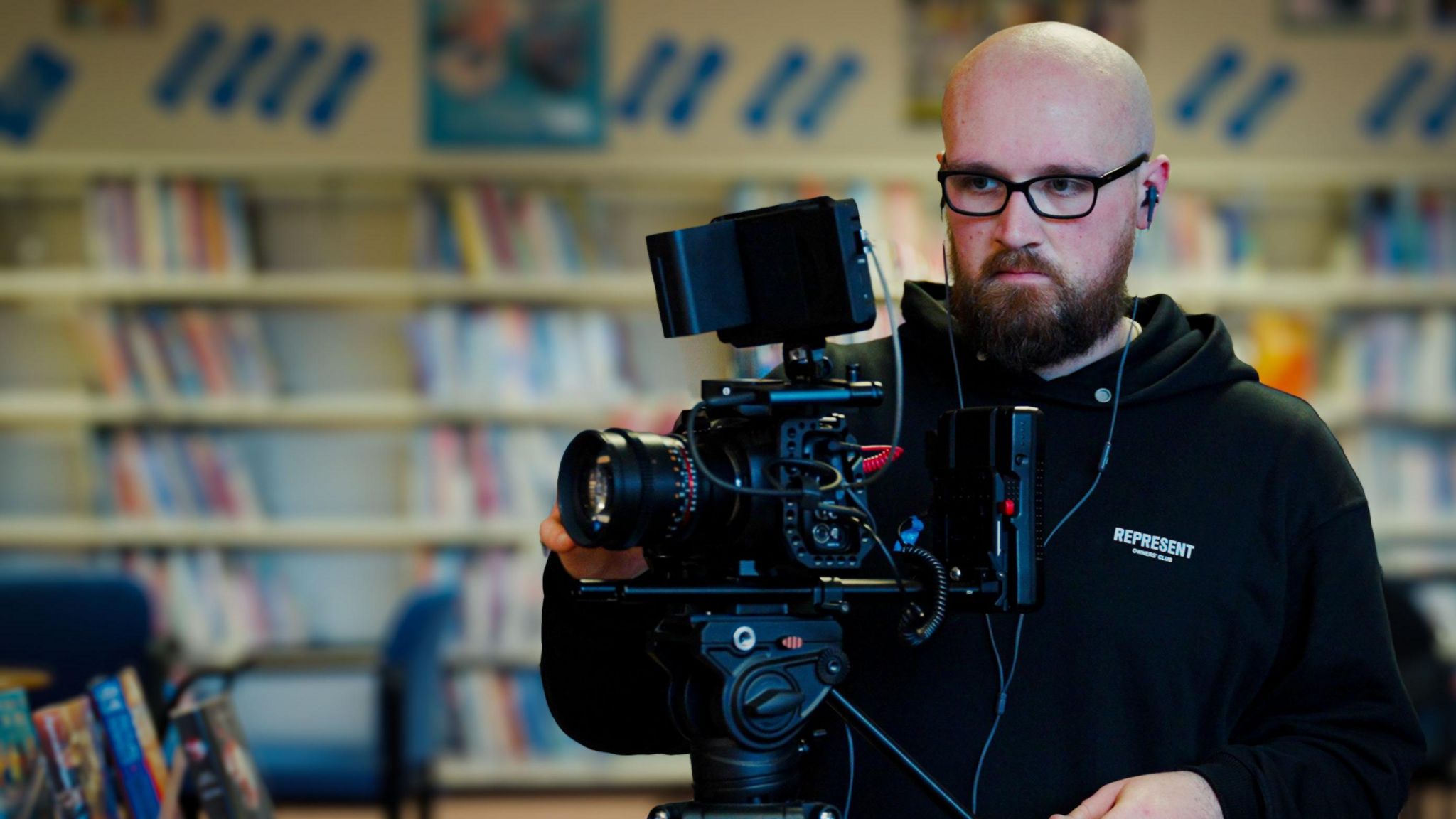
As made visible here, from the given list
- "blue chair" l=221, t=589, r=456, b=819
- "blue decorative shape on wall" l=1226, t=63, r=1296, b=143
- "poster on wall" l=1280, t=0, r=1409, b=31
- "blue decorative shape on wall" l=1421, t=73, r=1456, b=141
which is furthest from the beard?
"blue decorative shape on wall" l=1421, t=73, r=1456, b=141

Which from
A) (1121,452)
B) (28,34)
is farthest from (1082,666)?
(28,34)

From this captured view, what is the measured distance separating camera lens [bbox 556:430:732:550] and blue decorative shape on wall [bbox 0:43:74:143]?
3884 millimetres

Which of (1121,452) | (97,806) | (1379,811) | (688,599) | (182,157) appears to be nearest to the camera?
(688,599)

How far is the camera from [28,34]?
175 inches

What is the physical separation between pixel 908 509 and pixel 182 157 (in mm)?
3346

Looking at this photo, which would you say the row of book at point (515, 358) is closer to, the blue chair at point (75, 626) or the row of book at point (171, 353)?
the row of book at point (171, 353)

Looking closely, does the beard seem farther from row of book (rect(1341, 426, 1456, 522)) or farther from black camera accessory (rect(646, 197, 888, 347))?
row of book (rect(1341, 426, 1456, 522))

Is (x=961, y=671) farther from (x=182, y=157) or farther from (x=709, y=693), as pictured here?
(x=182, y=157)

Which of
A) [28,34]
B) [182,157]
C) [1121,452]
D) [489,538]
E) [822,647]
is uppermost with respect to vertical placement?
[28,34]

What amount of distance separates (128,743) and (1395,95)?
13.7ft

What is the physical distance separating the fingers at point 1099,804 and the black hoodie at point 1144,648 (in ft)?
0.40

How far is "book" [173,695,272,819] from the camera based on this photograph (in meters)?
1.59

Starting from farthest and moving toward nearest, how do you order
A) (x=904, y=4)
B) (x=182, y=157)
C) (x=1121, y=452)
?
(x=904, y=4) < (x=182, y=157) < (x=1121, y=452)

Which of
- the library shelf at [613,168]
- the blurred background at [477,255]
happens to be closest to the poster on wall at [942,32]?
the blurred background at [477,255]
